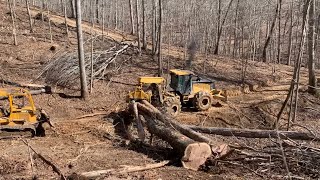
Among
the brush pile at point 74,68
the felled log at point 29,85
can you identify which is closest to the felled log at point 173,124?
the brush pile at point 74,68

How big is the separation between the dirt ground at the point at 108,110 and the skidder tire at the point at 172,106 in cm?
54

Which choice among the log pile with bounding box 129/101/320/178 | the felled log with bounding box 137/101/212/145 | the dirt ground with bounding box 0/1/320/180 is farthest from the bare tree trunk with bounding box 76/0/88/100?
the log pile with bounding box 129/101/320/178

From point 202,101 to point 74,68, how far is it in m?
7.11

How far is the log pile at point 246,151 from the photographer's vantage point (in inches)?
310

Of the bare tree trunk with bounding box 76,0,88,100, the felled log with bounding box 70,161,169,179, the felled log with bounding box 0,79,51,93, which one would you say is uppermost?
the bare tree trunk with bounding box 76,0,88,100

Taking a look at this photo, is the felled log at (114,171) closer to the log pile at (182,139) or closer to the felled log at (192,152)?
the felled log at (192,152)

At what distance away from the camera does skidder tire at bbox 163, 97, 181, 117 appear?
16.0m

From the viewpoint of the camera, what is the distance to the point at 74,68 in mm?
20547

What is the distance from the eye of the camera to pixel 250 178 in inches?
327

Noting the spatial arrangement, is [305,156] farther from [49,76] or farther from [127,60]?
[127,60]

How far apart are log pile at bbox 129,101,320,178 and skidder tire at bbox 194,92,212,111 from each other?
519 centimetres

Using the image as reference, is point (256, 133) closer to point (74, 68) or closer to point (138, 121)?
point (138, 121)

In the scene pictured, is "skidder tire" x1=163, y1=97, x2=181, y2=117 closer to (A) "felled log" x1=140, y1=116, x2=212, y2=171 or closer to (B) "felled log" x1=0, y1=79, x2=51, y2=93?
(A) "felled log" x1=140, y1=116, x2=212, y2=171

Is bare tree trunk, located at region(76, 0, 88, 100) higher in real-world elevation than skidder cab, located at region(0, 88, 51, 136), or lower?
higher
